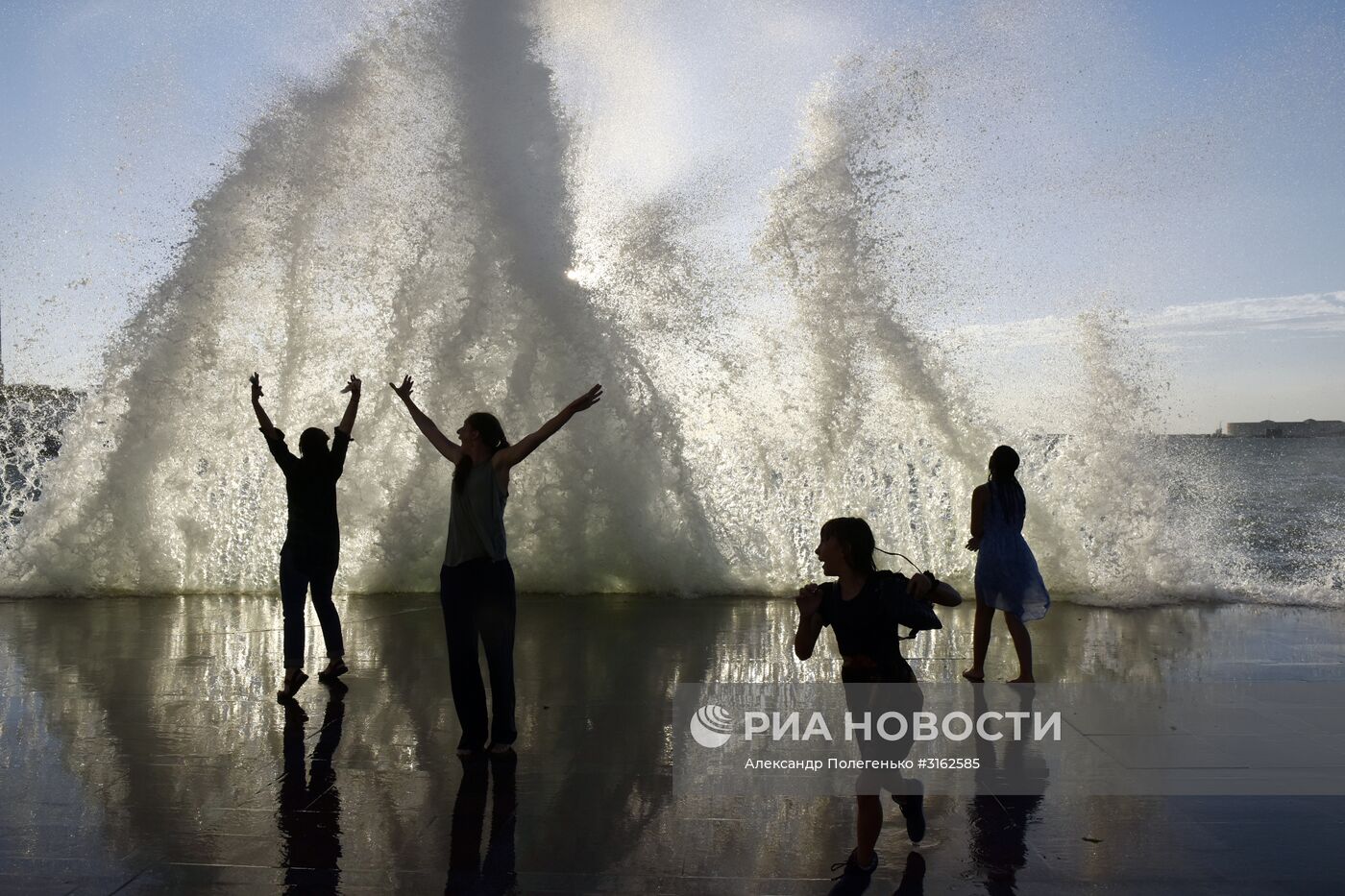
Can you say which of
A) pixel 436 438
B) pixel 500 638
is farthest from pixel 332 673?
pixel 436 438

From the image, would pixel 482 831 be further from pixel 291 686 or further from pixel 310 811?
pixel 291 686

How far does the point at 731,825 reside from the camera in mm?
4008

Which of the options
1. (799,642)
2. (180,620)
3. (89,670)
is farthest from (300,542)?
(799,642)

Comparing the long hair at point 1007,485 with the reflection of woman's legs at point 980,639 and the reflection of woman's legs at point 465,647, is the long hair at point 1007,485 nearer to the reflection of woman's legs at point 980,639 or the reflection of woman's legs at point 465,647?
the reflection of woman's legs at point 980,639

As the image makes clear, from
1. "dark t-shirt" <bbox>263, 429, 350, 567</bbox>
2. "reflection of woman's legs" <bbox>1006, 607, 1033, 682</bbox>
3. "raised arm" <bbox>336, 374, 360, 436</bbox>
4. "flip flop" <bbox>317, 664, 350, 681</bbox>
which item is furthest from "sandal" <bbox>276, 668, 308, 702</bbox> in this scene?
"reflection of woman's legs" <bbox>1006, 607, 1033, 682</bbox>

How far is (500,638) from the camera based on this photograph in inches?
194

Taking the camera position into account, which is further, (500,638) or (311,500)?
(311,500)

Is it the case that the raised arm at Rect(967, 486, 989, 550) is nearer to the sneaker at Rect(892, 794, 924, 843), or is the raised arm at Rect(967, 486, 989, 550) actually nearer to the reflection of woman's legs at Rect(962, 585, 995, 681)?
the reflection of woman's legs at Rect(962, 585, 995, 681)

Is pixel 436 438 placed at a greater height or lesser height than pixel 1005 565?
greater

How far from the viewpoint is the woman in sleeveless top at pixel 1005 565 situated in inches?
249

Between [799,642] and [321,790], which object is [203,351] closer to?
[321,790]

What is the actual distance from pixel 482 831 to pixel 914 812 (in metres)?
1.52

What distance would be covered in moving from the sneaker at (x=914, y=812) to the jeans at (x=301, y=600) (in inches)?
151

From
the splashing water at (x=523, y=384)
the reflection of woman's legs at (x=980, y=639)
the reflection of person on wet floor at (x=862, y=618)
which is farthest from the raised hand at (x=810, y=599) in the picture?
the splashing water at (x=523, y=384)
